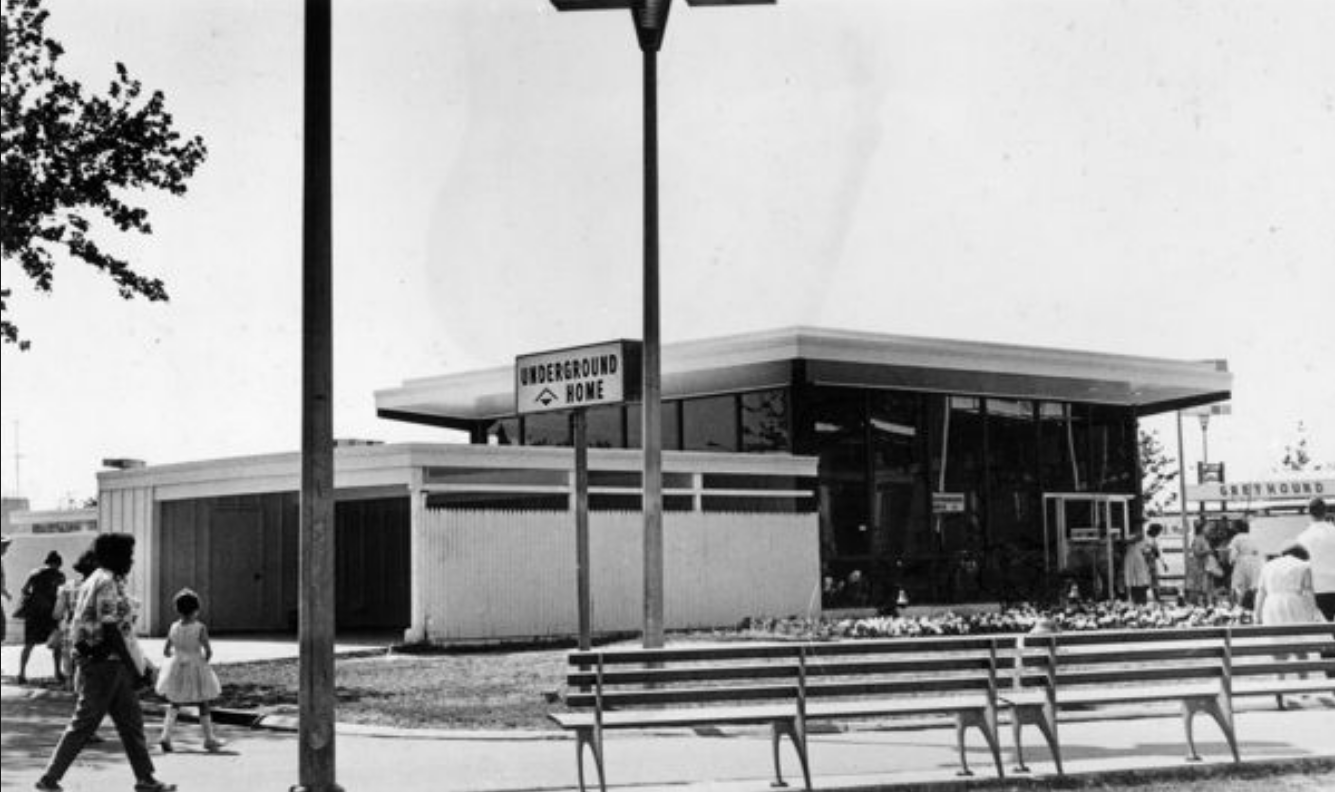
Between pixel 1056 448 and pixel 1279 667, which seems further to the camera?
pixel 1056 448

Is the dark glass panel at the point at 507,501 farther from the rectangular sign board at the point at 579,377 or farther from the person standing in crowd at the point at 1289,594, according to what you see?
the person standing in crowd at the point at 1289,594

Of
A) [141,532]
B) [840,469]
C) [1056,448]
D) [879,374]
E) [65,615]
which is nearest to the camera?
[65,615]

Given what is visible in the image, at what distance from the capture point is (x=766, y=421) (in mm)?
30453

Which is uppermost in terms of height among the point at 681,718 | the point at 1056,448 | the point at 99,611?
the point at 1056,448

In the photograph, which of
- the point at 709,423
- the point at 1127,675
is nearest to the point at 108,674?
the point at 1127,675

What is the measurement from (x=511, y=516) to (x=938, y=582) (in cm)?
1110

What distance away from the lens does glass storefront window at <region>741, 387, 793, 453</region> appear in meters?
30.2

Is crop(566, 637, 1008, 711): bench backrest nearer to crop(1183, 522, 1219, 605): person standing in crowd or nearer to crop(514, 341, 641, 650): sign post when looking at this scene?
crop(514, 341, 641, 650): sign post

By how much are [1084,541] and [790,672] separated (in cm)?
2681

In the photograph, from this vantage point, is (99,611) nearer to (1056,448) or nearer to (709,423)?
(709,423)

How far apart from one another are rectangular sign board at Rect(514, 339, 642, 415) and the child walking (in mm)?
3095

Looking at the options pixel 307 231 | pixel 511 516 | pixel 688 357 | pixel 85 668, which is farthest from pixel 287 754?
pixel 688 357

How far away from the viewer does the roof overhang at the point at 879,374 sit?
92.7 feet

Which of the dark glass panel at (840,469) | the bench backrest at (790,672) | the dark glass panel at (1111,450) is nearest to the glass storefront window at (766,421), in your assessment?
the dark glass panel at (840,469)
